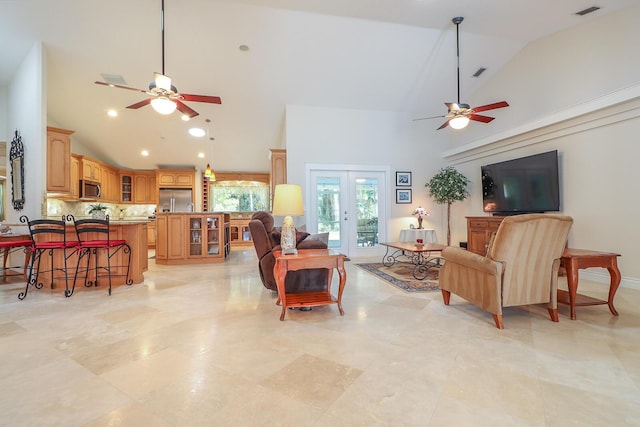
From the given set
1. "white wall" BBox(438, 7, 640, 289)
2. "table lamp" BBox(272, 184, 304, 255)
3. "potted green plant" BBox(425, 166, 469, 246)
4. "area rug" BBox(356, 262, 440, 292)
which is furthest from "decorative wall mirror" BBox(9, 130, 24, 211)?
"white wall" BBox(438, 7, 640, 289)

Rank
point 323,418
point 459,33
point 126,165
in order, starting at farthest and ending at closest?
point 126,165 → point 459,33 → point 323,418

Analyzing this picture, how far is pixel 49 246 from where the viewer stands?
10.9 ft

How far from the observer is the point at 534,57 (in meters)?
4.77

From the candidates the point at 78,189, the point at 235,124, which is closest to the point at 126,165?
the point at 78,189

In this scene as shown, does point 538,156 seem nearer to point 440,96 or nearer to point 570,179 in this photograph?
point 570,179

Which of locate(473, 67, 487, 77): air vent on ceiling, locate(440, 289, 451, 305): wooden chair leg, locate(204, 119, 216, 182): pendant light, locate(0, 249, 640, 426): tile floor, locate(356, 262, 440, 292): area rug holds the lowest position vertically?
locate(0, 249, 640, 426): tile floor

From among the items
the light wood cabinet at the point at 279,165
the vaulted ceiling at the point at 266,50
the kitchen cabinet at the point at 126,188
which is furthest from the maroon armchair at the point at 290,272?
the kitchen cabinet at the point at 126,188

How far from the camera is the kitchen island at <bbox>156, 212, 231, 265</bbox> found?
555cm

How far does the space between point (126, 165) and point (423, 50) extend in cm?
832

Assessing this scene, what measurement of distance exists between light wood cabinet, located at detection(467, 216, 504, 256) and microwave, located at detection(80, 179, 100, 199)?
8810mm

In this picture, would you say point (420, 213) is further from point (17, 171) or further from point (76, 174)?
point (76, 174)

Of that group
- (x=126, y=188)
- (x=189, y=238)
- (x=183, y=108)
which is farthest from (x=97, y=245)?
(x=126, y=188)

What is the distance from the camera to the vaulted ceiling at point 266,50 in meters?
3.81

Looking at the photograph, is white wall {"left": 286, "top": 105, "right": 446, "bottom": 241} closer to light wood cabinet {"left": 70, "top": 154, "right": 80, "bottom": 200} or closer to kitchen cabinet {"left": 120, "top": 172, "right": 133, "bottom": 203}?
light wood cabinet {"left": 70, "top": 154, "right": 80, "bottom": 200}
